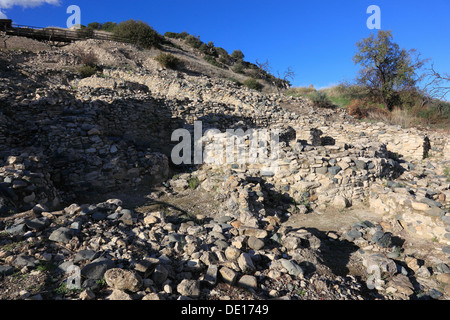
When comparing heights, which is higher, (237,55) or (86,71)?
(237,55)

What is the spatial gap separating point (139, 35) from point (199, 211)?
24.5 metres

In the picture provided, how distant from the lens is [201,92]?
42.7ft

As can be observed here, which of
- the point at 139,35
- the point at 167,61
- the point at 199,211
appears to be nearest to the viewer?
the point at 199,211

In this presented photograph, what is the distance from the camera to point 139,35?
24.4 m

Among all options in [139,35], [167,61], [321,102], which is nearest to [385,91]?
[321,102]

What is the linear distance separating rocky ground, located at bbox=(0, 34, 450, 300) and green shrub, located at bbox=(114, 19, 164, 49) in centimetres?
1561

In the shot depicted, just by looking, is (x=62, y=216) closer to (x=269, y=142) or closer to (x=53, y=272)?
(x=53, y=272)

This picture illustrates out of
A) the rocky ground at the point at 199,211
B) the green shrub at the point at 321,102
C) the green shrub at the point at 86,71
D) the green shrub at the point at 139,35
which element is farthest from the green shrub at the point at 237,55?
the rocky ground at the point at 199,211

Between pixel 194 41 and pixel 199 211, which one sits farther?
pixel 194 41

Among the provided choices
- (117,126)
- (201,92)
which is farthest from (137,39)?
(117,126)

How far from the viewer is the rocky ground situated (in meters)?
2.76

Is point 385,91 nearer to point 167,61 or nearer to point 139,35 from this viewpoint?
point 167,61

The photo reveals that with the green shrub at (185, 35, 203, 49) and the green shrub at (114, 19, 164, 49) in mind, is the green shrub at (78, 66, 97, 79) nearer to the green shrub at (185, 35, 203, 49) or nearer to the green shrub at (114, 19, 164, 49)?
the green shrub at (114, 19, 164, 49)
